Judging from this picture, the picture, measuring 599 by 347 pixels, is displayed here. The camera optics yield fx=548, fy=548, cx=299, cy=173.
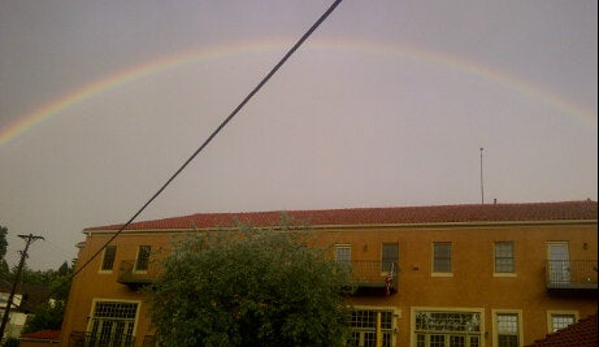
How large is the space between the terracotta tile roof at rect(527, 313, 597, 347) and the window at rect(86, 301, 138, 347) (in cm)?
2198

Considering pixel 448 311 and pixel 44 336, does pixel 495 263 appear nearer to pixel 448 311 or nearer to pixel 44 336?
pixel 448 311

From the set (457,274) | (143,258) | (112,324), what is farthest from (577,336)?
(112,324)

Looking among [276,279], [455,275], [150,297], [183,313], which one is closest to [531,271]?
[455,275]

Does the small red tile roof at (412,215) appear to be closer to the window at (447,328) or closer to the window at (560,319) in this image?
the window at (560,319)

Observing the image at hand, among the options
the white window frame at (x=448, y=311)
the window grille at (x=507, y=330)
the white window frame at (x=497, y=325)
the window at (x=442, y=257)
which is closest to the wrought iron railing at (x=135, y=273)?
the white window frame at (x=448, y=311)

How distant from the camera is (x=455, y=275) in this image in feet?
83.0

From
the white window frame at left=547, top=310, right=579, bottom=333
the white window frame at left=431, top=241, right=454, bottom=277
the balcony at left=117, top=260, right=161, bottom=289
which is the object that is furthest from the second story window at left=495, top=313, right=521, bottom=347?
the balcony at left=117, top=260, right=161, bottom=289

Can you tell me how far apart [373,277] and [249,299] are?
8.77 metres

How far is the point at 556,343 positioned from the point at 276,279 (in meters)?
9.40

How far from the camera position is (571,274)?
74.4ft

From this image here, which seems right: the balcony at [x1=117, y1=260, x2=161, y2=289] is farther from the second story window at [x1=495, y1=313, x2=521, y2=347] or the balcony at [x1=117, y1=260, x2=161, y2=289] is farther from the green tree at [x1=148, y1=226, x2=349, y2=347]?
the second story window at [x1=495, y1=313, x2=521, y2=347]

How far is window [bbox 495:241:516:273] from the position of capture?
80.2 feet

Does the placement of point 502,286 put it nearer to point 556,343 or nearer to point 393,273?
point 393,273

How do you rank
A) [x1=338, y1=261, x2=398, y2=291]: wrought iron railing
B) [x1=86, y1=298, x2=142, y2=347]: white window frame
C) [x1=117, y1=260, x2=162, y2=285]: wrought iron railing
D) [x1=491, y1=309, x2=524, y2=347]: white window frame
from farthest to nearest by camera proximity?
1. [x1=117, y1=260, x2=162, y2=285]: wrought iron railing
2. [x1=86, y1=298, x2=142, y2=347]: white window frame
3. [x1=338, y1=261, x2=398, y2=291]: wrought iron railing
4. [x1=491, y1=309, x2=524, y2=347]: white window frame
